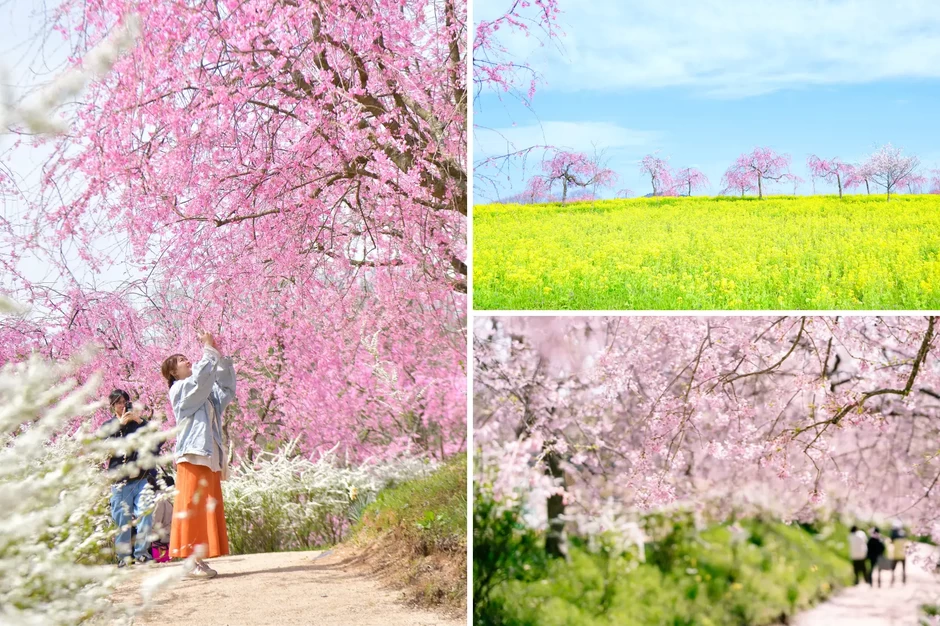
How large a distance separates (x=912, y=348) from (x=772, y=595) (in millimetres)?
977

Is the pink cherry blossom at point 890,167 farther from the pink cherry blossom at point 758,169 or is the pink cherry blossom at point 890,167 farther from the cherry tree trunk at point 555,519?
the cherry tree trunk at point 555,519

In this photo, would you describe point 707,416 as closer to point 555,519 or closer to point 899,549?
point 555,519

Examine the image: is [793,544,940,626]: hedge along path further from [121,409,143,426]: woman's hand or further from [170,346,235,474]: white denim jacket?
[121,409,143,426]: woman's hand

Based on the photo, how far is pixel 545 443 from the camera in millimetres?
2979

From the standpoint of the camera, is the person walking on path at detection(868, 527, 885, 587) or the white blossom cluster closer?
the white blossom cluster

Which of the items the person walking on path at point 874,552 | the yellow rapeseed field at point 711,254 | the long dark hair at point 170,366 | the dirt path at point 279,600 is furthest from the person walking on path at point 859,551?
the long dark hair at point 170,366

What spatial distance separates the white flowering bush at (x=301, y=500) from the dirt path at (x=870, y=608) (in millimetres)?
2190

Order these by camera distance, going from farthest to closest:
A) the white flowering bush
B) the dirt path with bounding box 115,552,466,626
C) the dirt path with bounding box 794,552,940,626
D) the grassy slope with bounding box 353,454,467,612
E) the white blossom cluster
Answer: the white flowering bush < the grassy slope with bounding box 353,454,467,612 < the dirt path with bounding box 115,552,466,626 < the dirt path with bounding box 794,552,940,626 < the white blossom cluster

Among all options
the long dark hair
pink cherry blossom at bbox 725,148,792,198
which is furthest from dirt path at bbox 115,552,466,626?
pink cherry blossom at bbox 725,148,792,198

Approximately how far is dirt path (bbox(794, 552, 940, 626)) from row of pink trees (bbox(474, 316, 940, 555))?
0.23 meters

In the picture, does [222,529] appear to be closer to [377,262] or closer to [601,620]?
[377,262]

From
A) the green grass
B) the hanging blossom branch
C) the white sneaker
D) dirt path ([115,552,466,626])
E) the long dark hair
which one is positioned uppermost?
the hanging blossom branch

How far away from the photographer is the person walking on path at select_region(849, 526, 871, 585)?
2898mm

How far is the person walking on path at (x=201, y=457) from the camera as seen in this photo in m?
3.58
